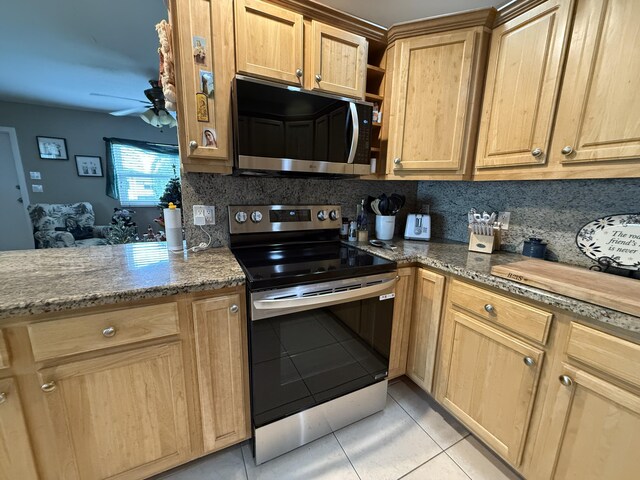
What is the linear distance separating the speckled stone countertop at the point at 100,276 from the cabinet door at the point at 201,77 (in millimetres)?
485

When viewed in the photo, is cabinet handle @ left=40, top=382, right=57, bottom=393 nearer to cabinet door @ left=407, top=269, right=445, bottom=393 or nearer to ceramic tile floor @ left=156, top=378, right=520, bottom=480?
ceramic tile floor @ left=156, top=378, right=520, bottom=480

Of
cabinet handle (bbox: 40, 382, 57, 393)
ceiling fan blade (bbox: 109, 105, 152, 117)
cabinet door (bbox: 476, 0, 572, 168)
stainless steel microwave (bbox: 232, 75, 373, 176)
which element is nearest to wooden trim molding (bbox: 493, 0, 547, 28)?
cabinet door (bbox: 476, 0, 572, 168)

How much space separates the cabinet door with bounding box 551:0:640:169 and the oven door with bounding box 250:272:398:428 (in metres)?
0.97

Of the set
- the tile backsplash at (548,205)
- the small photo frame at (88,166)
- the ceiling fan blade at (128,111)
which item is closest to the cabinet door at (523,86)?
the tile backsplash at (548,205)

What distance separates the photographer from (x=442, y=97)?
1499mm

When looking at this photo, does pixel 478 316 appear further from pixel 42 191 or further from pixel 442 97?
pixel 42 191

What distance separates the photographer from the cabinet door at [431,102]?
1446mm

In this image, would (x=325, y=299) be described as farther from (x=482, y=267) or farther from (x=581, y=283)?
(x=581, y=283)

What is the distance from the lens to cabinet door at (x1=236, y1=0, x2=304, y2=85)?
1223 mm

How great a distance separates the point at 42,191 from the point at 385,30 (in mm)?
5828

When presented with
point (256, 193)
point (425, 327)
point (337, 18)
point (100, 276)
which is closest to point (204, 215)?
point (256, 193)

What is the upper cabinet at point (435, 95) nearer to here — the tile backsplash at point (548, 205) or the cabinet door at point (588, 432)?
the tile backsplash at point (548, 205)

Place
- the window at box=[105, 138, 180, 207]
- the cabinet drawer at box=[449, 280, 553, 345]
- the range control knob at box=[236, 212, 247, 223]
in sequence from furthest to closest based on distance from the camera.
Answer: the window at box=[105, 138, 180, 207], the range control knob at box=[236, 212, 247, 223], the cabinet drawer at box=[449, 280, 553, 345]

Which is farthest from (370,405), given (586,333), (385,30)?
(385,30)
